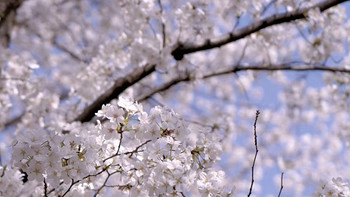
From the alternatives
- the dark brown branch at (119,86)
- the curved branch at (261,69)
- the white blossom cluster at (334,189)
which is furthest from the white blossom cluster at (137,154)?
the curved branch at (261,69)

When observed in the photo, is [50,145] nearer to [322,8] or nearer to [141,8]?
[141,8]

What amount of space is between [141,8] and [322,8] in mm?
1605

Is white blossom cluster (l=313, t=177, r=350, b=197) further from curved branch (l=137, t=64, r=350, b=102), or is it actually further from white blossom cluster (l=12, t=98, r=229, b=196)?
curved branch (l=137, t=64, r=350, b=102)

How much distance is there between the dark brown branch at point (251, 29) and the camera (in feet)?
11.5

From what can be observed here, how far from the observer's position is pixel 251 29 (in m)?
3.57

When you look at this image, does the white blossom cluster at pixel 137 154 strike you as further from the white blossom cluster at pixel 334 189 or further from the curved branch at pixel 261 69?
the curved branch at pixel 261 69

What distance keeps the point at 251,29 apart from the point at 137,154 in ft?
6.09

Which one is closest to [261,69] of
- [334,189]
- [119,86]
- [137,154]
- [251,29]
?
[251,29]

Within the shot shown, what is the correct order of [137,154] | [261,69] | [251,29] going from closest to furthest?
[137,154]
[251,29]
[261,69]

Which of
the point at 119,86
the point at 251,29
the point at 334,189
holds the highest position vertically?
the point at 251,29

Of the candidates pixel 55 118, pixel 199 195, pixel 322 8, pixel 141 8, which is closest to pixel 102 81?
pixel 55 118

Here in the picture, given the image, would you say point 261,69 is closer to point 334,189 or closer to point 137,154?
point 334,189

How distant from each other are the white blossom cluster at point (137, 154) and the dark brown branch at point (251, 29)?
1.53 metres

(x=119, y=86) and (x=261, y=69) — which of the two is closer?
(x=119, y=86)
